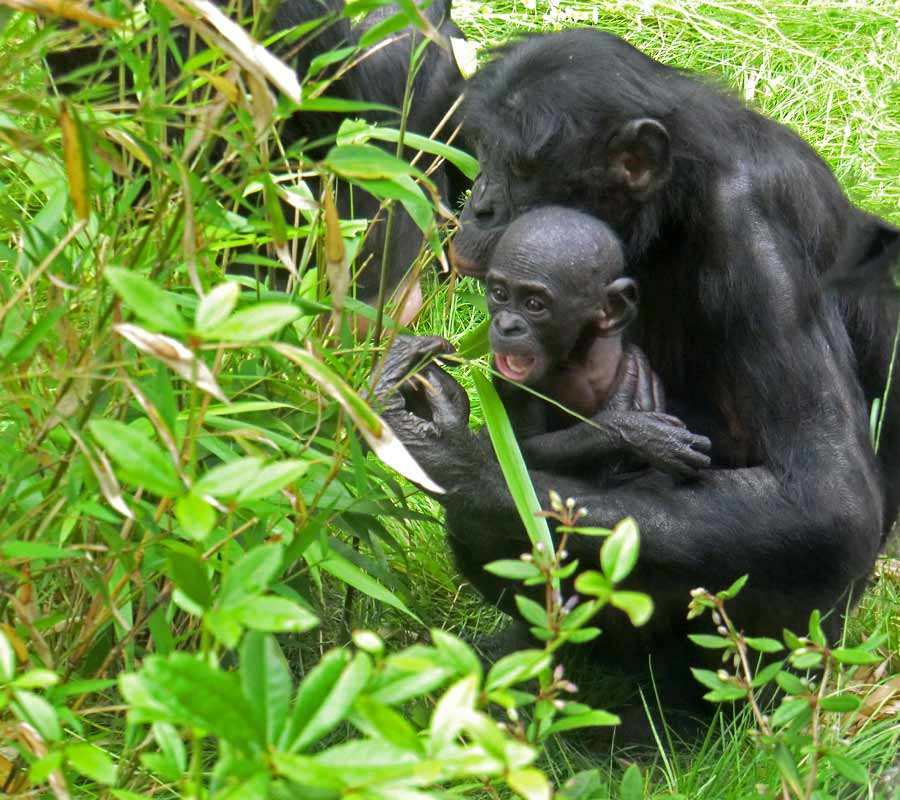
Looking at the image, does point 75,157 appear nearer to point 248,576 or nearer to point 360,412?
point 360,412

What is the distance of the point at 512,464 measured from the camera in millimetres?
2293

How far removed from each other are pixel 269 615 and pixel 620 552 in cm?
38

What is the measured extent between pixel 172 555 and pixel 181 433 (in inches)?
25.1

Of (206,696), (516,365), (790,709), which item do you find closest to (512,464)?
(516,365)

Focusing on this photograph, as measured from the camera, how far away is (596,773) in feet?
6.08

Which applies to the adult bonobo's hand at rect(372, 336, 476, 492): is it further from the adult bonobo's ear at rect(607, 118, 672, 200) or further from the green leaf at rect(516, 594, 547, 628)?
the green leaf at rect(516, 594, 547, 628)

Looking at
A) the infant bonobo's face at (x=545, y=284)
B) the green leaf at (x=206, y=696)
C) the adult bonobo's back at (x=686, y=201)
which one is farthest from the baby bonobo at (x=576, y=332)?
the green leaf at (x=206, y=696)

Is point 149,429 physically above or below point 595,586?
below

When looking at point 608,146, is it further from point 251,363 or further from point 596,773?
point 596,773

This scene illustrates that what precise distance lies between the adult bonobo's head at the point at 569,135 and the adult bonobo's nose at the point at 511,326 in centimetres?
16

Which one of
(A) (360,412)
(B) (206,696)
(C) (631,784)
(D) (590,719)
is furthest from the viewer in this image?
(C) (631,784)

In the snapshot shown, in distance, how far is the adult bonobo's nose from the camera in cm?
262

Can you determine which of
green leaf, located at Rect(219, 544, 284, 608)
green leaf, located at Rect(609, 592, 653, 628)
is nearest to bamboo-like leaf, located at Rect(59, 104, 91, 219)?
green leaf, located at Rect(219, 544, 284, 608)

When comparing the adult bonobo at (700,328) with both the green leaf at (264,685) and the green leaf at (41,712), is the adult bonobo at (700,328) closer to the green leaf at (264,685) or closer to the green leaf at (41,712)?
the green leaf at (41,712)
